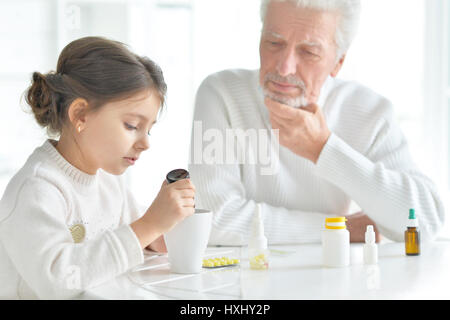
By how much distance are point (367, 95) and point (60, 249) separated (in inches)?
40.6

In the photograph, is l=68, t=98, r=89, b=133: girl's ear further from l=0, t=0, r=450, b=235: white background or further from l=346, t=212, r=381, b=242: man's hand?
l=0, t=0, r=450, b=235: white background

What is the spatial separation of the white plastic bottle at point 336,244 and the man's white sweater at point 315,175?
0.30m

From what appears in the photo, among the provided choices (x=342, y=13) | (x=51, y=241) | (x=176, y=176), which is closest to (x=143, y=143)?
(x=176, y=176)

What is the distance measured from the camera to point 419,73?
9.27 feet

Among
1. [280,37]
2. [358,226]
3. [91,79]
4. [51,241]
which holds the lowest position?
[358,226]

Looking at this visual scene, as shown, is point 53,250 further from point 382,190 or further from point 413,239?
point 382,190

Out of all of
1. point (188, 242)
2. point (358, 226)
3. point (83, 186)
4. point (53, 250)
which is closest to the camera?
point (53, 250)

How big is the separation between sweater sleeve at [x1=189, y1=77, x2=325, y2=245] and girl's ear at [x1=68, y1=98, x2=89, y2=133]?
1.38 ft

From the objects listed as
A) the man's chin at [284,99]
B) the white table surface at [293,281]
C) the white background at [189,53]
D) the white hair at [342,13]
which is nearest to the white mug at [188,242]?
the white table surface at [293,281]

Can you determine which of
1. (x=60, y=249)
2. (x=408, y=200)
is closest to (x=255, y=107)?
(x=408, y=200)

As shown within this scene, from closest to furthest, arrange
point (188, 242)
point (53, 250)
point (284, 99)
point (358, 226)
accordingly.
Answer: point (53, 250) < point (188, 242) < point (358, 226) < point (284, 99)

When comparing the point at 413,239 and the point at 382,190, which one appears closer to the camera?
the point at 413,239

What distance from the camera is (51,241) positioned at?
0.85 m

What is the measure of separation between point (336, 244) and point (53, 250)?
1.54ft
